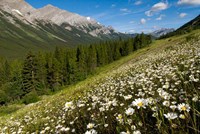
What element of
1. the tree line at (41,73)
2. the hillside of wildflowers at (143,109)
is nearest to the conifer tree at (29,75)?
the tree line at (41,73)

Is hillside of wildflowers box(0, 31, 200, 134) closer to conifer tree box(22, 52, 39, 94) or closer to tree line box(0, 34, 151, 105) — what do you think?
tree line box(0, 34, 151, 105)

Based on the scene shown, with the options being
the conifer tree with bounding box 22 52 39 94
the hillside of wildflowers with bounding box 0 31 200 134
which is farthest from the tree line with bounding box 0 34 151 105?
the hillside of wildflowers with bounding box 0 31 200 134

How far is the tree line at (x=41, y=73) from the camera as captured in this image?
67000 mm

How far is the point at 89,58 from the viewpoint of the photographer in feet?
310

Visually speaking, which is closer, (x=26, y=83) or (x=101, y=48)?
(x=26, y=83)

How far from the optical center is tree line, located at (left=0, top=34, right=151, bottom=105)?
220 ft

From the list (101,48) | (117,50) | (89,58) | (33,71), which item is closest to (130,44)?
(117,50)

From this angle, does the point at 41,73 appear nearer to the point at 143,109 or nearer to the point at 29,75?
the point at 29,75

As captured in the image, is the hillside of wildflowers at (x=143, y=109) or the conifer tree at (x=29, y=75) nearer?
the hillside of wildflowers at (x=143, y=109)

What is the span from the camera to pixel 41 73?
72.8 metres

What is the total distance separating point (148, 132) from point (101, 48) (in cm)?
10320

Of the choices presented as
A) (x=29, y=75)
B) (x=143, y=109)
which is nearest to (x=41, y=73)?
(x=29, y=75)

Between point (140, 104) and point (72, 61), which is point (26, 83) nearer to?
point (72, 61)

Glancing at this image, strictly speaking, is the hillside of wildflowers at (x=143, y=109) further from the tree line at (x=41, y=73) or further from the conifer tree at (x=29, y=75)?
the conifer tree at (x=29, y=75)
